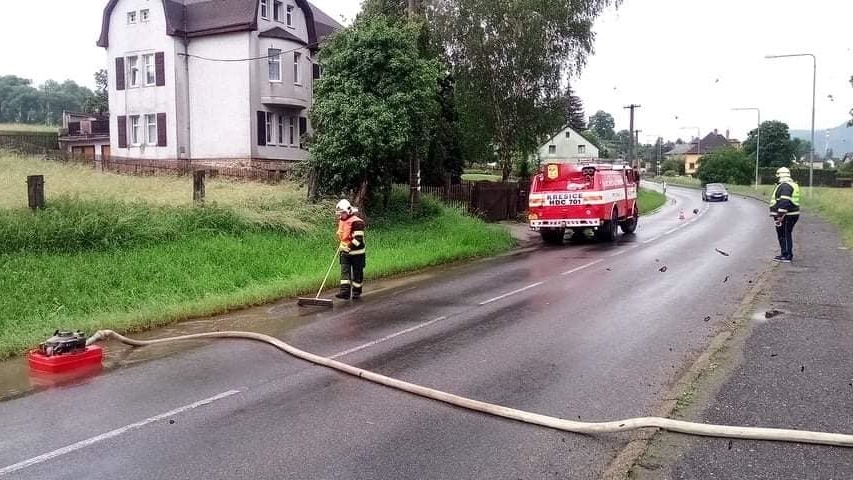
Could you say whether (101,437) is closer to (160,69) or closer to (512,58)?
(512,58)

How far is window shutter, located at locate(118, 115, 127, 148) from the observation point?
3672cm

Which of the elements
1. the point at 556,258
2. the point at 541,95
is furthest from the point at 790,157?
the point at 556,258

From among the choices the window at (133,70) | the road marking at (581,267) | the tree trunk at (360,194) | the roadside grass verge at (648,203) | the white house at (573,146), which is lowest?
the road marking at (581,267)

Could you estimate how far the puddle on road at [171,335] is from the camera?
23.5ft

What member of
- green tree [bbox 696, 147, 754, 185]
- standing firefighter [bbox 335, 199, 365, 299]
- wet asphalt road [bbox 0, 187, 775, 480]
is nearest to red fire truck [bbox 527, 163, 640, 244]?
wet asphalt road [bbox 0, 187, 775, 480]

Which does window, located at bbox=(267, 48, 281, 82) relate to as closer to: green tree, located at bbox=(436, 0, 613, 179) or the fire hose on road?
green tree, located at bbox=(436, 0, 613, 179)

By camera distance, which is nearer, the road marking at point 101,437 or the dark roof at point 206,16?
the road marking at point 101,437

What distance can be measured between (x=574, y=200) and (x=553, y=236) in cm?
176

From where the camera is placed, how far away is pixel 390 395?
629 cm

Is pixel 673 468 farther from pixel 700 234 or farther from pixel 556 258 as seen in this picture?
pixel 700 234

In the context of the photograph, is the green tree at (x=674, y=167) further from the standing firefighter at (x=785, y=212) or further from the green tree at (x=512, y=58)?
the standing firefighter at (x=785, y=212)

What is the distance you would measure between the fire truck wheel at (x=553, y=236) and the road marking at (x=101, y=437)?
16523mm

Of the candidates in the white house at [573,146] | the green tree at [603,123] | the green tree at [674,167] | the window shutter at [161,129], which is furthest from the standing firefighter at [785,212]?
the green tree at [603,123]

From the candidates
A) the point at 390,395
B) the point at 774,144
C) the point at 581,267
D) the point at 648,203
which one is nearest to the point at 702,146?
the point at 774,144
